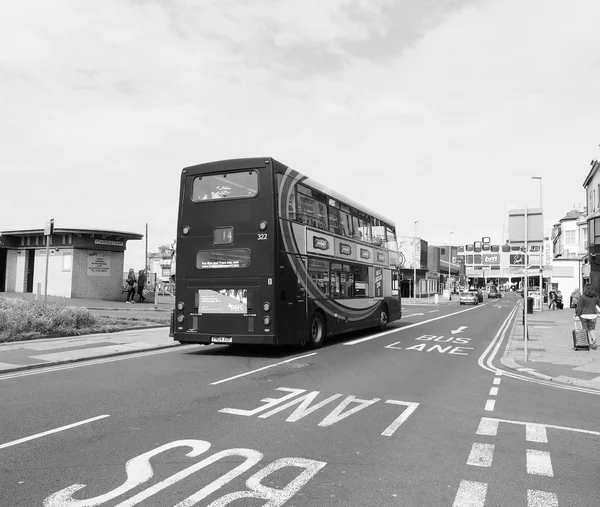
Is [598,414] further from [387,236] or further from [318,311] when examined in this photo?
[387,236]

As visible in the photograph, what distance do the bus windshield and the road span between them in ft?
13.3

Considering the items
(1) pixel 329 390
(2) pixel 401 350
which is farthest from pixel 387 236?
(1) pixel 329 390

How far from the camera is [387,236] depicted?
65.9 ft

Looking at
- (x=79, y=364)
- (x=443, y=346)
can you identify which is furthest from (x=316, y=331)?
(x=79, y=364)

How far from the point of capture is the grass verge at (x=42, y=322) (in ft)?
46.3

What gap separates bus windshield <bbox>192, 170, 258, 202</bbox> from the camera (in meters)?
12.0

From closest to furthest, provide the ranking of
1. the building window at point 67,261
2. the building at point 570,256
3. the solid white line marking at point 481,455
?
the solid white line marking at point 481,455
the building window at point 67,261
the building at point 570,256

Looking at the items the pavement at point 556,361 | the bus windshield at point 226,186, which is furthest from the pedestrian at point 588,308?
the bus windshield at point 226,186

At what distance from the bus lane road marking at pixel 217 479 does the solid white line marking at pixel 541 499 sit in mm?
1712

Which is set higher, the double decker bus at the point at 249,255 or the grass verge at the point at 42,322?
the double decker bus at the point at 249,255

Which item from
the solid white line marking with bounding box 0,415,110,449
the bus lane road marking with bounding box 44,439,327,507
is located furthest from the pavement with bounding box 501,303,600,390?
the solid white line marking with bounding box 0,415,110,449

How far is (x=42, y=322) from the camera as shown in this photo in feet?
48.7

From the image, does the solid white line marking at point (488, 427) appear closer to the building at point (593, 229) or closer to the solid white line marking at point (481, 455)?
the solid white line marking at point (481, 455)

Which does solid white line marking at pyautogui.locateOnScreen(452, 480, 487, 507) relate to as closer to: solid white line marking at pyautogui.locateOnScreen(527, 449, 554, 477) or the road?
the road
